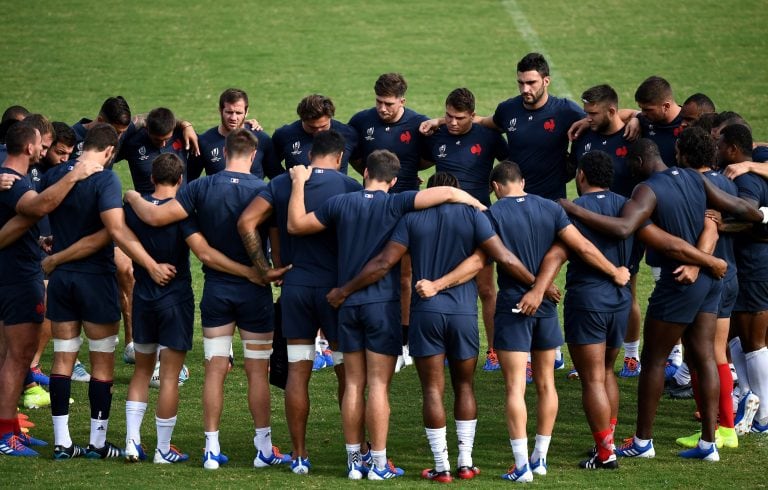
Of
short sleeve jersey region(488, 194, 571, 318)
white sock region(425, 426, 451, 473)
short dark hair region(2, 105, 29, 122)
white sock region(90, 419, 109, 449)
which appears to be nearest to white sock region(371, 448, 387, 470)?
white sock region(425, 426, 451, 473)

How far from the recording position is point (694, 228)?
9.53 meters

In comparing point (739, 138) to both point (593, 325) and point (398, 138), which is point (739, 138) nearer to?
point (593, 325)

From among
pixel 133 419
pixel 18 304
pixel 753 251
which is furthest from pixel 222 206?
pixel 753 251

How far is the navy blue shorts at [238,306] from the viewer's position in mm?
9383

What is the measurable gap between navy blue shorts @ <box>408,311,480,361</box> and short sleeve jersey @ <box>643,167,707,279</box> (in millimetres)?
1870

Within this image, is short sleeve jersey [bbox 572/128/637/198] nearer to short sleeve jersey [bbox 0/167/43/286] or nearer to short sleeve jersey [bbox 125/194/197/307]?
short sleeve jersey [bbox 125/194/197/307]

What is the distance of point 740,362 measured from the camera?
34.7 ft

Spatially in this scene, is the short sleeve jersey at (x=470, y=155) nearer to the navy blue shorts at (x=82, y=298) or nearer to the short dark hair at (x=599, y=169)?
the short dark hair at (x=599, y=169)

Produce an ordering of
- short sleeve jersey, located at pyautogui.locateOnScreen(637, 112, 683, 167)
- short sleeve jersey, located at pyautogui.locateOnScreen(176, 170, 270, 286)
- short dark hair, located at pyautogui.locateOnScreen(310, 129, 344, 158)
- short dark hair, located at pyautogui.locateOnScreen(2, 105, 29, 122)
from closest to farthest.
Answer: short sleeve jersey, located at pyautogui.locateOnScreen(176, 170, 270, 286) < short dark hair, located at pyautogui.locateOnScreen(310, 129, 344, 158) < short sleeve jersey, located at pyautogui.locateOnScreen(637, 112, 683, 167) < short dark hair, located at pyautogui.locateOnScreen(2, 105, 29, 122)

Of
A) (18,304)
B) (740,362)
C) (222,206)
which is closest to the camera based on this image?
(222,206)

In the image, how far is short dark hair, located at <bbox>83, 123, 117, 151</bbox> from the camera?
9.67 metres

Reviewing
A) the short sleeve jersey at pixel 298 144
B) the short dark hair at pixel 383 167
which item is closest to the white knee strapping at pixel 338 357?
the short dark hair at pixel 383 167

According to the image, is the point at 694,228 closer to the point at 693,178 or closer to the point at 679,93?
the point at 693,178

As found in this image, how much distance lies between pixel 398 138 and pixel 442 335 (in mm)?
3860
